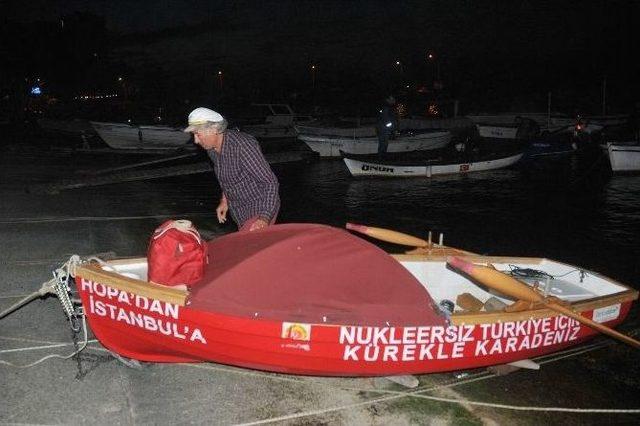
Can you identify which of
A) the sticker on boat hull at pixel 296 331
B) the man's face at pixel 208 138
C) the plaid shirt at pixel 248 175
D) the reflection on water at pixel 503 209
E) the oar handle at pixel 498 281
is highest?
the man's face at pixel 208 138

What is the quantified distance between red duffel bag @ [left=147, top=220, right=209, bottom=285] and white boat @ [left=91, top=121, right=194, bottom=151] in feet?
81.0

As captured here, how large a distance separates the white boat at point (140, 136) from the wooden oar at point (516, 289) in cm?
2538

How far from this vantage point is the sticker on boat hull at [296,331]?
157 inches

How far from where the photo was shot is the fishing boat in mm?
4035

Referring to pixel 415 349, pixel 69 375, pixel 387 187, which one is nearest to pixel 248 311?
pixel 415 349

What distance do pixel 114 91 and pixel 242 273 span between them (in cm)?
7687

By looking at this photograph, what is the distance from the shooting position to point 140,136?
28.5m

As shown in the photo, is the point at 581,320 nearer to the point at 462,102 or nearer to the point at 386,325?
the point at 386,325

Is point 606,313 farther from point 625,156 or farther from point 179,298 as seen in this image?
point 625,156

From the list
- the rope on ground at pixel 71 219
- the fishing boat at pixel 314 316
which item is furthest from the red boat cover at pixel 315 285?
the rope on ground at pixel 71 219


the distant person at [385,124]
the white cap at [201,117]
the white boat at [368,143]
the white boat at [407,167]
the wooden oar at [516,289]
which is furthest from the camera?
the white boat at [368,143]

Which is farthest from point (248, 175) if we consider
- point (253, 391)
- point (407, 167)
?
point (407, 167)

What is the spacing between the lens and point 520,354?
4.59 m

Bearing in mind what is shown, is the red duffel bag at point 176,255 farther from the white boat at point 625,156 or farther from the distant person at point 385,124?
the white boat at point 625,156
